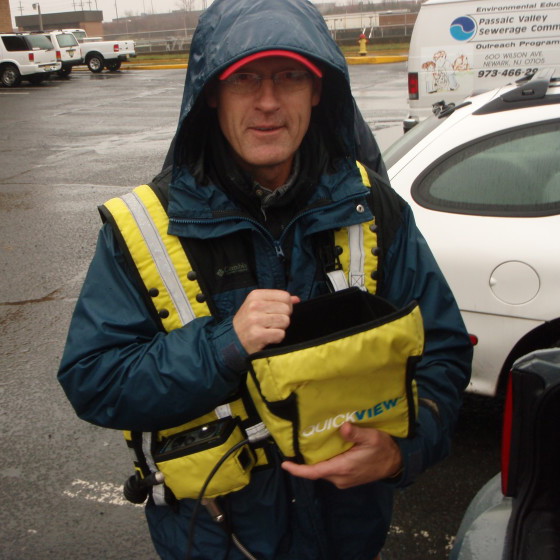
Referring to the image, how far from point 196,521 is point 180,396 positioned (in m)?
0.35

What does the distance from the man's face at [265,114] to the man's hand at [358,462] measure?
2.02 ft

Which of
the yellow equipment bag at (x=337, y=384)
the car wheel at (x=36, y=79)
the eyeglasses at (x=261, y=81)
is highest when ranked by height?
the eyeglasses at (x=261, y=81)

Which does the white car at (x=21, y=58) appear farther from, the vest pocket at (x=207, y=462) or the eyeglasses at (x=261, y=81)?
the vest pocket at (x=207, y=462)

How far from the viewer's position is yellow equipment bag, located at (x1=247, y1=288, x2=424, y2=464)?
49.7 inches

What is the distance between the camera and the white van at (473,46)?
8477 mm

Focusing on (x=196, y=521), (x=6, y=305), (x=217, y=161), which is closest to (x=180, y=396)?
(x=196, y=521)

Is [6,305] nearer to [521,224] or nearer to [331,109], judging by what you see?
[521,224]

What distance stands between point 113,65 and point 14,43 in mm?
6336

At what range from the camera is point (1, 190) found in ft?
30.2

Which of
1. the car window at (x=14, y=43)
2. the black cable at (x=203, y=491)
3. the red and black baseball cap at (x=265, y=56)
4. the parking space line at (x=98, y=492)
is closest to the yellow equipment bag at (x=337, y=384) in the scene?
the black cable at (x=203, y=491)

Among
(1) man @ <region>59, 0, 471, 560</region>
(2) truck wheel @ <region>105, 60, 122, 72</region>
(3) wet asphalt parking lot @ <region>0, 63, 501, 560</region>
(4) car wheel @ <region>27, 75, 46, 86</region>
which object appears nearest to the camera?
(1) man @ <region>59, 0, 471, 560</region>

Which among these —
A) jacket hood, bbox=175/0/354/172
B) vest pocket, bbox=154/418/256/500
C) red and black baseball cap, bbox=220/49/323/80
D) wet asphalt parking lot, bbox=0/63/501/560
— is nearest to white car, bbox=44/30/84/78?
wet asphalt parking lot, bbox=0/63/501/560

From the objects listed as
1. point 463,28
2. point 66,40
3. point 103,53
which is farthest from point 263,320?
point 103,53

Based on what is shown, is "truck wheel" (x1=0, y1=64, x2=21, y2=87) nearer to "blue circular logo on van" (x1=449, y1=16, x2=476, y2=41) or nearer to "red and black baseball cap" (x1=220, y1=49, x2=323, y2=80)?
"blue circular logo on van" (x1=449, y1=16, x2=476, y2=41)
